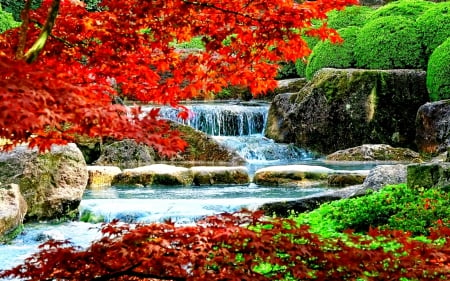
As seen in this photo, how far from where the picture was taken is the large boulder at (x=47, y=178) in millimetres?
8891

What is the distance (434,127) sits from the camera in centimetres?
1463

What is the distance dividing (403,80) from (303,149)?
360 centimetres

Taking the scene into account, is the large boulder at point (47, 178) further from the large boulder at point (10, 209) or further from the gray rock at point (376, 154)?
the gray rock at point (376, 154)

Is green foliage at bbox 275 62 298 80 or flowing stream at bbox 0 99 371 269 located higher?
green foliage at bbox 275 62 298 80

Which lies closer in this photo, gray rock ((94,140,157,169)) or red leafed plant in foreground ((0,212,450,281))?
red leafed plant in foreground ((0,212,450,281))

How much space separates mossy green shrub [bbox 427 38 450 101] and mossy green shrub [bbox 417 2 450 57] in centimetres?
207

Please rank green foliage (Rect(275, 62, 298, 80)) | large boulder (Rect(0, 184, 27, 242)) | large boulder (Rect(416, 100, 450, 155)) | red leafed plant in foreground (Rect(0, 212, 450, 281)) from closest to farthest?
red leafed plant in foreground (Rect(0, 212, 450, 281)) < large boulder (Rect(0, 184, 27, 242)) < large boulder (Rect(416, 100, 450, 155)) < green foliage (Rect(275, 62, 298, 80))

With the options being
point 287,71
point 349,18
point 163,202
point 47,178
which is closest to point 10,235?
point 47,178

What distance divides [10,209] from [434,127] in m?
10.9

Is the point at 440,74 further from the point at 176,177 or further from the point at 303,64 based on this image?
the point at 303,64

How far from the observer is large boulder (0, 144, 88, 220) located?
8.89 metres

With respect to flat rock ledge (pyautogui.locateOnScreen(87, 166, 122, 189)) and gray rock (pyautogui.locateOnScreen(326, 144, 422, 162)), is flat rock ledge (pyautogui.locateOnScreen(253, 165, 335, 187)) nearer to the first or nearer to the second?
flat rock ledge (pyautogui.locateOnScreen(87, 166, 122, 189))

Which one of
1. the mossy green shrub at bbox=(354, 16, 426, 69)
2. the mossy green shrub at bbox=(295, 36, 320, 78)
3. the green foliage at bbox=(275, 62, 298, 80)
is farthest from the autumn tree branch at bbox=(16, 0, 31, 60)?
the green foliage at bbox=(275, 62, 298, 80)

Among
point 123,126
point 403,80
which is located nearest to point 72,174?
point 123,126
